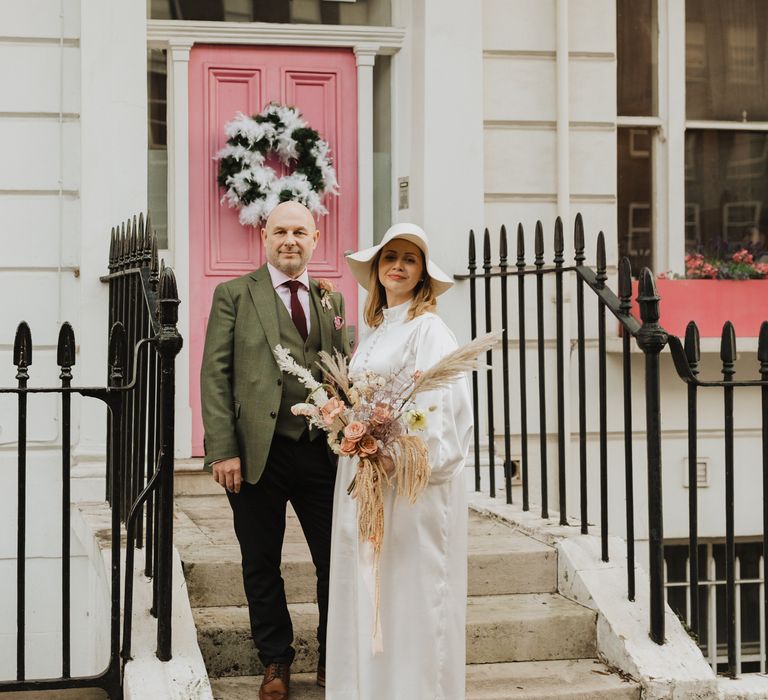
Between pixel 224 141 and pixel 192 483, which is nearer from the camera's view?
pixel 192 483

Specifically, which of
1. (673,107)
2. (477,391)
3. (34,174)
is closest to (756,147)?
(673,107)

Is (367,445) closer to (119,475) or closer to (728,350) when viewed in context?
(119,475)

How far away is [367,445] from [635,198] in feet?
13.3

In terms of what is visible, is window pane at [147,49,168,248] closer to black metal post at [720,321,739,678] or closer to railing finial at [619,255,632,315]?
railing finial at [619,255,632,315]

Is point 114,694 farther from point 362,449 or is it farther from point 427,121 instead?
point 427,121

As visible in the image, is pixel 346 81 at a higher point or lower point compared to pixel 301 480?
higher

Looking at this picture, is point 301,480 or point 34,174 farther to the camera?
point 34,174

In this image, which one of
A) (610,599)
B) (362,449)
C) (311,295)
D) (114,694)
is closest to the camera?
(362,449)

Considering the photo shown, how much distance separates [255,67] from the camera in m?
7.14

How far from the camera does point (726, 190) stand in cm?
761

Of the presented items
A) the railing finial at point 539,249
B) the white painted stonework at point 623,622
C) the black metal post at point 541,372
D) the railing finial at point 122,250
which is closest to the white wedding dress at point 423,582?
the white painted stonework at point 623,622

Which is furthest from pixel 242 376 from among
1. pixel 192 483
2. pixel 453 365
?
pixel 192 483

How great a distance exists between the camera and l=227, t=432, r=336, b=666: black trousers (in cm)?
446

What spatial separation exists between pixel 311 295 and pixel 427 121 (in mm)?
2491
